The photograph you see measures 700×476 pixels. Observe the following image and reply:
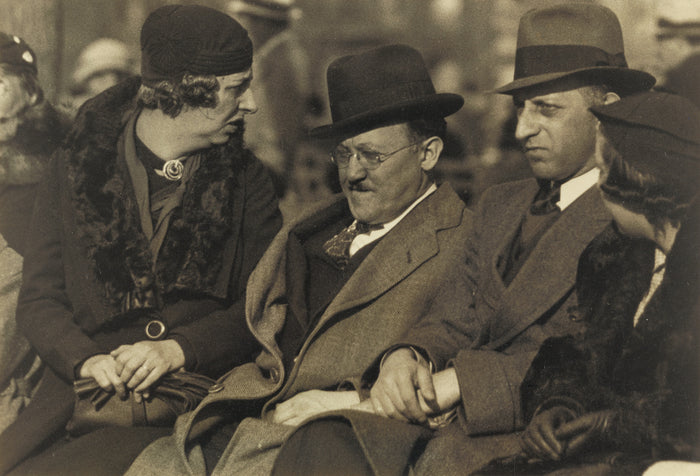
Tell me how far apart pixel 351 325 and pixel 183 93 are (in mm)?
1143

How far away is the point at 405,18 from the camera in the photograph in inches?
156

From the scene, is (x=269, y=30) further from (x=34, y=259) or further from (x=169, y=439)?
(x=169, y=439)

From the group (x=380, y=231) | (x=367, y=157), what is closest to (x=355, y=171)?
(x=367, y=157)

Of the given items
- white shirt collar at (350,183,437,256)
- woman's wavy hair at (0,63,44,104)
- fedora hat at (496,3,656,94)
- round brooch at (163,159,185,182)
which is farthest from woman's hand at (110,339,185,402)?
fedora hat at (496,3,656,94)

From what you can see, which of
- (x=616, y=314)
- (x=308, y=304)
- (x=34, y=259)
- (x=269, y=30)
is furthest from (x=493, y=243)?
(x=34, y=259)

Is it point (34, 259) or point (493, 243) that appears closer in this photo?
point (493, 243)

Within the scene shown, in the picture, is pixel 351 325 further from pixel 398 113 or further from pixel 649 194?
pixel 649 194

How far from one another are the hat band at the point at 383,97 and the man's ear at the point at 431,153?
0.59ft

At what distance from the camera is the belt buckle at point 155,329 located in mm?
3811

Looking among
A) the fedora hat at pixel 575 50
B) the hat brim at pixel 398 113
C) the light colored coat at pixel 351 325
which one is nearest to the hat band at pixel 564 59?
the fedora hat at pixel 575 50

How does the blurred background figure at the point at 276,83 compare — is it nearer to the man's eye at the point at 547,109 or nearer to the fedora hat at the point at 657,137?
the man's eye at the point at 547,109

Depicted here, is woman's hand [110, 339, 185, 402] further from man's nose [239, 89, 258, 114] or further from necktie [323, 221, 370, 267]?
man's nose [239, 89, 258, 114]

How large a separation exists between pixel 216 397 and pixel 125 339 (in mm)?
473

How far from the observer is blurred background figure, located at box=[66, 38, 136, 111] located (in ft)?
13.6
